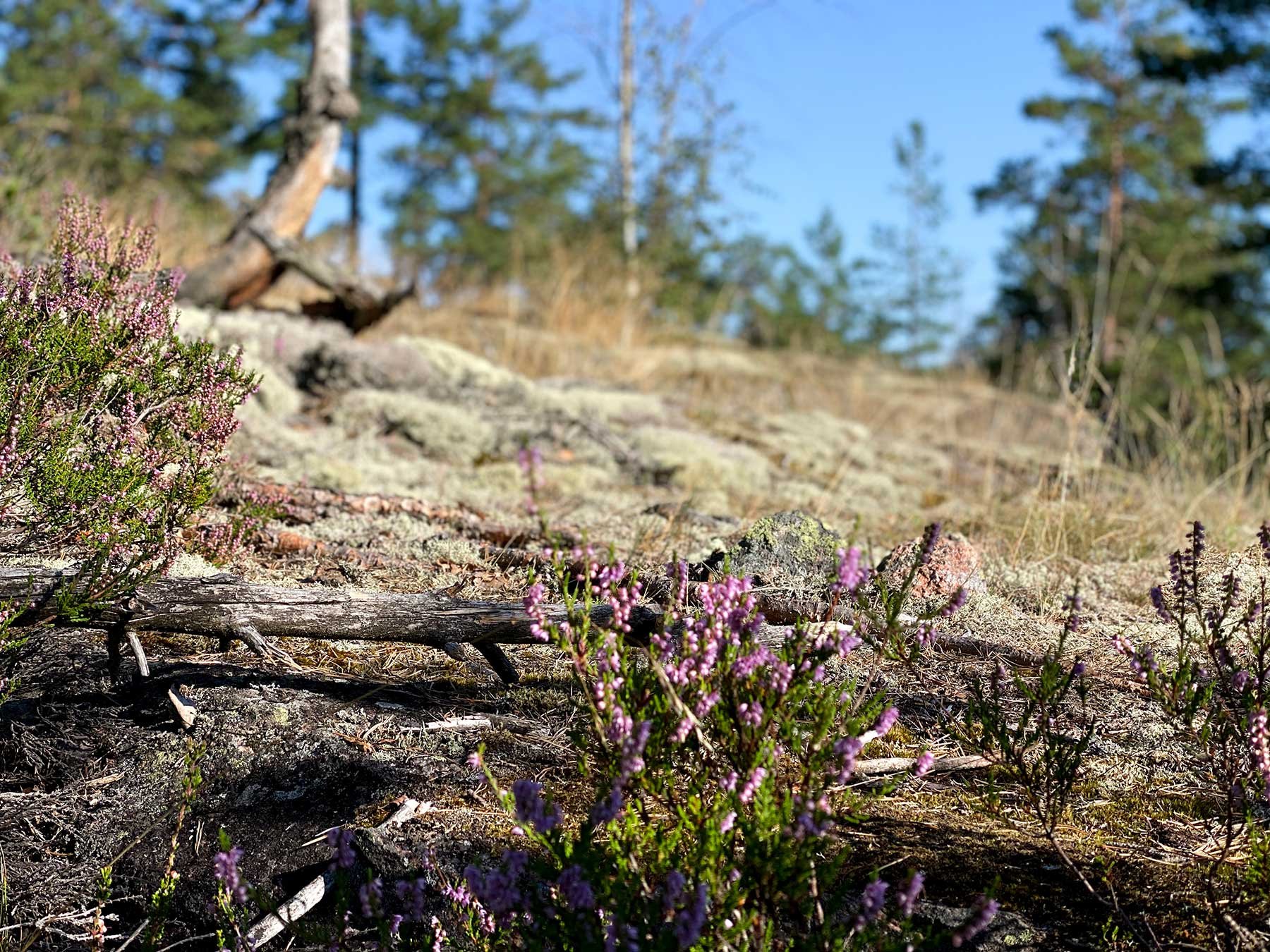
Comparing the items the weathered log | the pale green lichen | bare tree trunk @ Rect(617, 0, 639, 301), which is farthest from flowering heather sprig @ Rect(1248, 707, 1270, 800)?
bare tree trunk @ Rect(617, 0, 639, 301)

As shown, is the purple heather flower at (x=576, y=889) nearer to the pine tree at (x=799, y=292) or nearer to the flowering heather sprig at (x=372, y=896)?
the flowering heather sprig at (x=372, y=896)

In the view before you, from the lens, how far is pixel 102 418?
110 inches

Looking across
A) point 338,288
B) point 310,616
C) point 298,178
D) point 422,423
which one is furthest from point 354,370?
point 310,616

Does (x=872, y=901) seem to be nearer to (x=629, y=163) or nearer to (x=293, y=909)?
(x=293, y=909)

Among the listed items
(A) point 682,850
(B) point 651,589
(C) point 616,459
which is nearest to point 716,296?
(C) point 616,459

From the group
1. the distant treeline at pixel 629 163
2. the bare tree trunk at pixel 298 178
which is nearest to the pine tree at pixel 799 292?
the distant treeline at pixel 629 163

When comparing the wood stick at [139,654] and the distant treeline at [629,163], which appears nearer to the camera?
the wood stick at [139,654]

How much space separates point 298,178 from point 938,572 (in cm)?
686

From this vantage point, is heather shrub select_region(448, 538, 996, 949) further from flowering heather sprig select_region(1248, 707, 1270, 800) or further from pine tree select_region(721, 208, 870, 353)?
pine tree select_region(721, 208, 870, 353)

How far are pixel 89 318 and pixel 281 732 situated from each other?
1.16 m

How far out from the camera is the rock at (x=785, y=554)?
3271 millimetres

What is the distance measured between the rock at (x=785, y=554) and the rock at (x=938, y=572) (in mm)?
190

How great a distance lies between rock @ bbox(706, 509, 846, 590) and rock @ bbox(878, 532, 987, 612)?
190 millimetres

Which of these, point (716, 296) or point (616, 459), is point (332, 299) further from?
point (716, 296)
